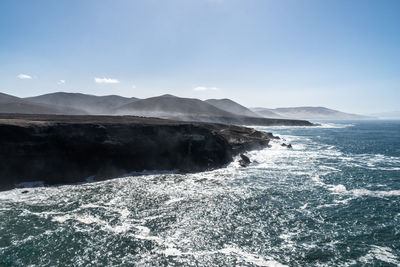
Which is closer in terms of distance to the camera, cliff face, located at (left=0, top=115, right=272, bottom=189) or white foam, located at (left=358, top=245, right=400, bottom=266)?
white foam, located at (left=358, top=245, right=400, bottom=266)

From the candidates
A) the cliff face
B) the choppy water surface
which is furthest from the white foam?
the cliff face

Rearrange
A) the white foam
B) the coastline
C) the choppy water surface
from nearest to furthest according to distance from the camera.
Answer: the white foam → the choppy water surface → the coastline

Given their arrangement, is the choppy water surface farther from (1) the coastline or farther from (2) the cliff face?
(2) the cliff face

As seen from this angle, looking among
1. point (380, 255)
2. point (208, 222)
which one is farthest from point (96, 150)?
point (380, 255)

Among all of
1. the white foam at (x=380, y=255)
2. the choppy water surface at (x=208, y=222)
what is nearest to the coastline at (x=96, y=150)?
the choppy water surface at (x=208, y=222)

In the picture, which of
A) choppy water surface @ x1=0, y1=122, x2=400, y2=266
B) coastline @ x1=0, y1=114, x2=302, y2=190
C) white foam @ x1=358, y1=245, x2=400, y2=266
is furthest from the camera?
coastline @ x1=0, y1=114, x2=302, y2=190

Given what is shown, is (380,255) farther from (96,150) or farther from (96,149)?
(96,149)
